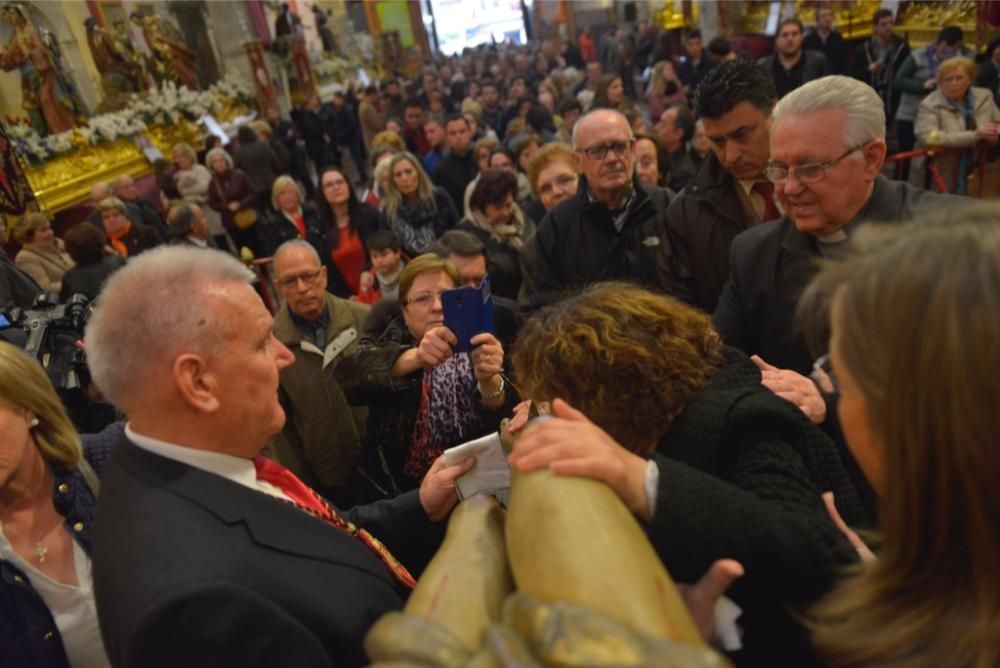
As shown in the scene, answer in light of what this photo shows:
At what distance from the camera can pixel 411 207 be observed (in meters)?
4.94

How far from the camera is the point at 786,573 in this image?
94 centimetres

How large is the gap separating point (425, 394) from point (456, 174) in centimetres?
446

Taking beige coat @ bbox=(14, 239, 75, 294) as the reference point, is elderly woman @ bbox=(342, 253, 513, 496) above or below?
below

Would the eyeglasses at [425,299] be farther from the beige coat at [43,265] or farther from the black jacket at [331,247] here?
the beige coat at [43,265]

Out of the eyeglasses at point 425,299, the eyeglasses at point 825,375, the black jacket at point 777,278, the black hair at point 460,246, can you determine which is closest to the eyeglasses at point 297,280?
the black hair at point 460,246

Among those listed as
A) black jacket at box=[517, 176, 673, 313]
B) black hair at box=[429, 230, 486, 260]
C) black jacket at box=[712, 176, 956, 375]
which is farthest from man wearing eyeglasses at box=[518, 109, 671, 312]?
black jacket at box=[712, 176, 956, 375]

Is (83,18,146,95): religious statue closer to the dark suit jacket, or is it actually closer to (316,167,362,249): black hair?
(316,167,362,249): black hair

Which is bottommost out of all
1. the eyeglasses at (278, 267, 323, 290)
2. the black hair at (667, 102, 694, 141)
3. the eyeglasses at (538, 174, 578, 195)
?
the eyeglasses at (278, 267, 323, 290)

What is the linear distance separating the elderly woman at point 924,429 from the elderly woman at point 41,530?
1.67 metres

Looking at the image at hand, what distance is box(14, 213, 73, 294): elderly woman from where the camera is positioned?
4973 millimetres

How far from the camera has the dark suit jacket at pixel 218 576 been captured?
107 cm

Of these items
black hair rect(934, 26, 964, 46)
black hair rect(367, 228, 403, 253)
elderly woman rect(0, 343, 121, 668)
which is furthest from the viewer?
black hair rect(934, 26, 964, 46)

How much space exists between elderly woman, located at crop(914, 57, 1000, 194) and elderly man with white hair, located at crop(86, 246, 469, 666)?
5538 millimetres

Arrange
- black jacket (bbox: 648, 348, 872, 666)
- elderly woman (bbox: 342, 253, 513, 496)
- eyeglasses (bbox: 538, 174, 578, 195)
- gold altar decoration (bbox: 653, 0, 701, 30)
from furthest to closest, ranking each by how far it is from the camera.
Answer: gold altar decoration (bbox: 653, 0, 701, 30), eyeglasses (bbox: 538, 174, 578, 195), elderly woman (bbox: 342, 253, 513, 496), black jacket (bbox: 648, 348, 872, 666)
